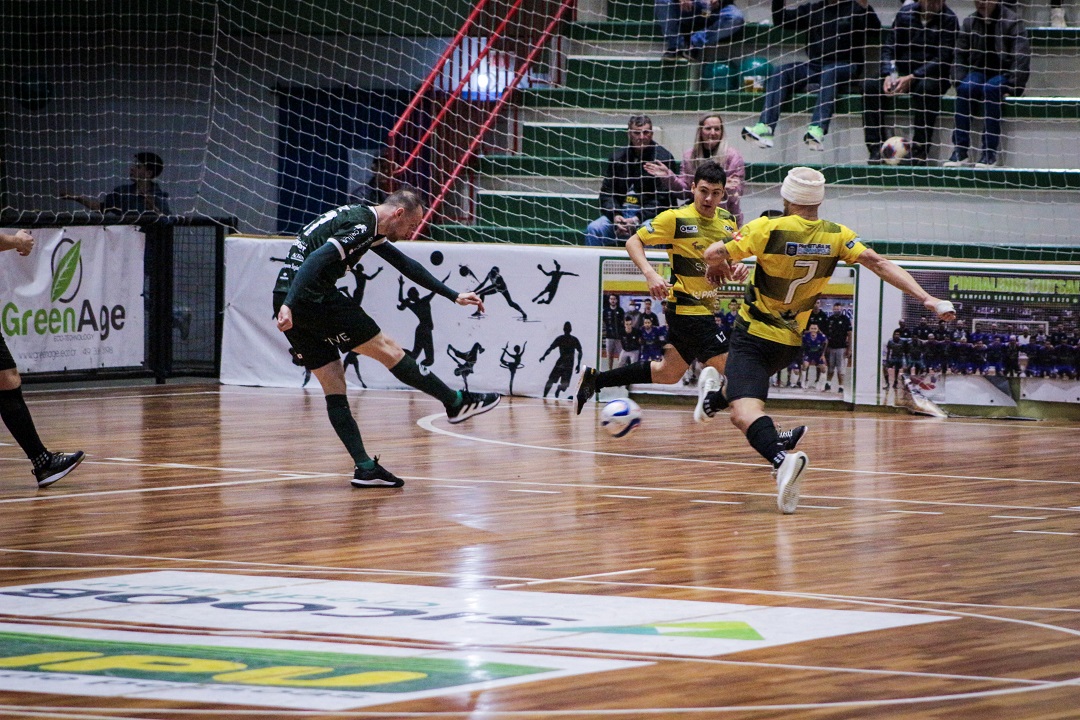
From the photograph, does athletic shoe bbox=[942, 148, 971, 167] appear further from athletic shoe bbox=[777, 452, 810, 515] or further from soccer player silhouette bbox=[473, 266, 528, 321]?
athletic shoe bbox=[777, 452, 810, 515]

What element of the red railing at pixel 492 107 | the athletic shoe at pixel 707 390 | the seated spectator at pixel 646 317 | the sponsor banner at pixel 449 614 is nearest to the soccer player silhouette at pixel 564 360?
the seated spectator at pixel 646 317

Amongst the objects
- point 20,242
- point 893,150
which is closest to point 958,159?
point 893,150

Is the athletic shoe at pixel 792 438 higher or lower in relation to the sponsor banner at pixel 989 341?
lower

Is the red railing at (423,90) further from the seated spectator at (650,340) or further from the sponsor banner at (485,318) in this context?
the seated spectator at (650,340)

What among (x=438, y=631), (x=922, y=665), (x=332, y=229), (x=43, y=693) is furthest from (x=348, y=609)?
(x=332, y=229)

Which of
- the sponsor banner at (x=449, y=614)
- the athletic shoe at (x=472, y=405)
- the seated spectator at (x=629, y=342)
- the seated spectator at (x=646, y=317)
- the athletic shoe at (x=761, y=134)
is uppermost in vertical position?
the athletic shoe at (x=761, y=134)

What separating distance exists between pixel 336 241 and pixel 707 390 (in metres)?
3.23

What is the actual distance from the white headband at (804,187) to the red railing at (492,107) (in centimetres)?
799

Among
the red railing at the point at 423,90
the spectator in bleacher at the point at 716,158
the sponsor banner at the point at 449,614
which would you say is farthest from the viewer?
the red railing at the point at 423,90

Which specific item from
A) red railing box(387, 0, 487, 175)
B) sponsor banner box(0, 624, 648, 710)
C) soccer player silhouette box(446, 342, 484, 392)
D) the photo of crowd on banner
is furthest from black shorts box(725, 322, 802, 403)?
red railing box(387, 0, 487, 175)

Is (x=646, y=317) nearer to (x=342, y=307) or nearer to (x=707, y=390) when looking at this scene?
(x=707, y=390)

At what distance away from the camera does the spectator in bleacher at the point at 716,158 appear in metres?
15.0

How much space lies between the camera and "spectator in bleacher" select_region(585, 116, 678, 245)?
15.6 m

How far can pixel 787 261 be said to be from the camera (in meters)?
9.18
